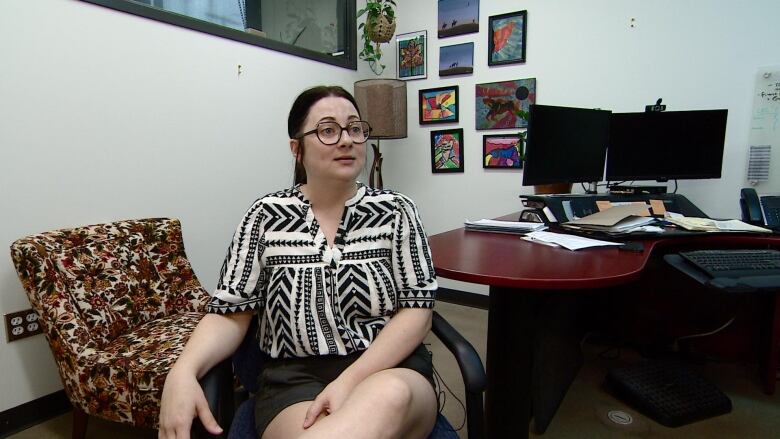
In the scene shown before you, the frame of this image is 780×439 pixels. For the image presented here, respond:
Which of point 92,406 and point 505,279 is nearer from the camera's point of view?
point 505,279

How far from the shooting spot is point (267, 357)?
3.62 feet

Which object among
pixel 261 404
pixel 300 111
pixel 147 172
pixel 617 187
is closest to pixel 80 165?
pixel 147 172

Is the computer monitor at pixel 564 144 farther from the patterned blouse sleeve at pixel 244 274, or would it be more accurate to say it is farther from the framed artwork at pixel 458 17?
the framed artwork at pixel 458 17

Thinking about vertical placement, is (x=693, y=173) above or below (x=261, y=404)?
above

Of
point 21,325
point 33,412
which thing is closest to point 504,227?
point 21,325

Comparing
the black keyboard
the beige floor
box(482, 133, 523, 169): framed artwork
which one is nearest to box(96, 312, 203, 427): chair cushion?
the beige floor

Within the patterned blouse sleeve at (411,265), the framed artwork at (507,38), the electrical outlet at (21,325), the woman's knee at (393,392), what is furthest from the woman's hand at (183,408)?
the framed artwork at (507,38)

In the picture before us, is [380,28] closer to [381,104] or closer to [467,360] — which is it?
[381,104]

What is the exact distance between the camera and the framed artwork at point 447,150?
10.0 ft

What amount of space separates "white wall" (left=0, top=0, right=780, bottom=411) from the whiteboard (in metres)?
0.04

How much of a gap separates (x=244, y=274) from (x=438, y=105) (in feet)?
7.83

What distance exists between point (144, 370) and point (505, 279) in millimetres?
1144

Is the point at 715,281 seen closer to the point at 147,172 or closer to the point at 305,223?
the point at 305,223

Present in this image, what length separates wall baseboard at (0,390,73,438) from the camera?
1678 mm
